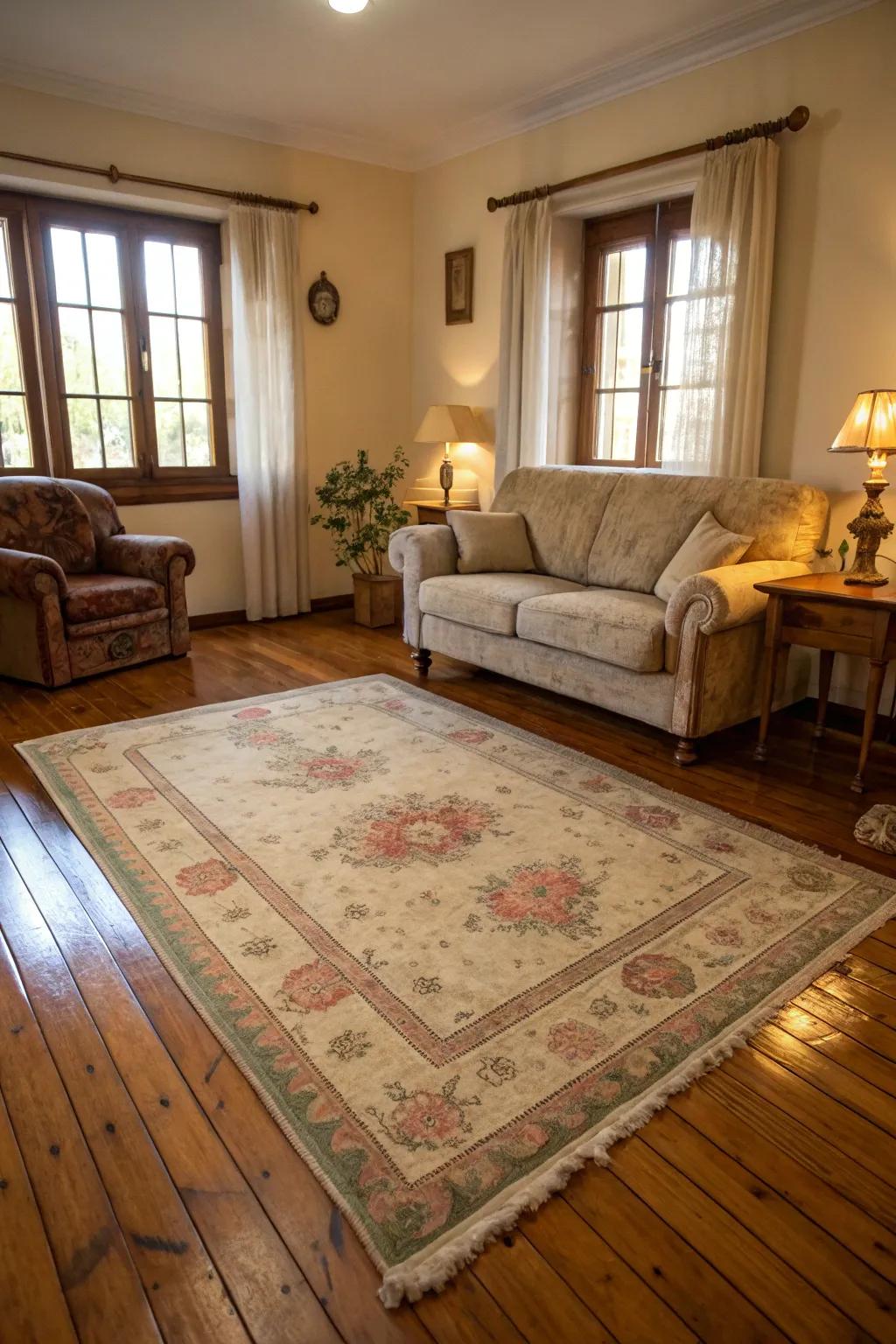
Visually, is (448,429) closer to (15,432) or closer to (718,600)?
(15,432)

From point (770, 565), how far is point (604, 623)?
0.67m

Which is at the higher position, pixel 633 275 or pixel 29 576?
pixel 633 275

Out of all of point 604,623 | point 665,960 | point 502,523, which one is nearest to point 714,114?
point 502,523

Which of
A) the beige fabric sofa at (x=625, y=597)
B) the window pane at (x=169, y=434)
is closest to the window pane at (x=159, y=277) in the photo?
the window pane at (x=169, y=434)

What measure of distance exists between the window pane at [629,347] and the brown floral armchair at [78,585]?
2.51 metres

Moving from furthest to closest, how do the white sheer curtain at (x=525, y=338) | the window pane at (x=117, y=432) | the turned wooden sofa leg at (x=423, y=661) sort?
1. the window pane at (x=117, y=432)
2. the white sheer curtain at (x=525, y=338)
3. the turned wooden sofa leg at (x=423, y=661)

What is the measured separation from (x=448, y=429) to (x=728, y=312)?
186 cm

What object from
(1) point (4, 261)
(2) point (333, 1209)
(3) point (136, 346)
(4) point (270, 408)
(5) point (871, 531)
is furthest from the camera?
(4) point (270, 408)

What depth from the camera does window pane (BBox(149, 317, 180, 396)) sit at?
499cm

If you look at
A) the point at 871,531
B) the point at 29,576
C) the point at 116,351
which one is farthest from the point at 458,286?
the point at 871,531

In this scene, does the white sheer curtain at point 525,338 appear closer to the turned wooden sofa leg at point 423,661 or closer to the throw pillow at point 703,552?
the turned wooden sofa leg at point 423,661

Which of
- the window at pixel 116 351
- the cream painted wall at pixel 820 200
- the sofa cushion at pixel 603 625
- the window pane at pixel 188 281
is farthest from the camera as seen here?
the window pane at pixel 188 281

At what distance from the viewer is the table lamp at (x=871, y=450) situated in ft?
9.71

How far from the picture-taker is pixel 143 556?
14.5 ft
